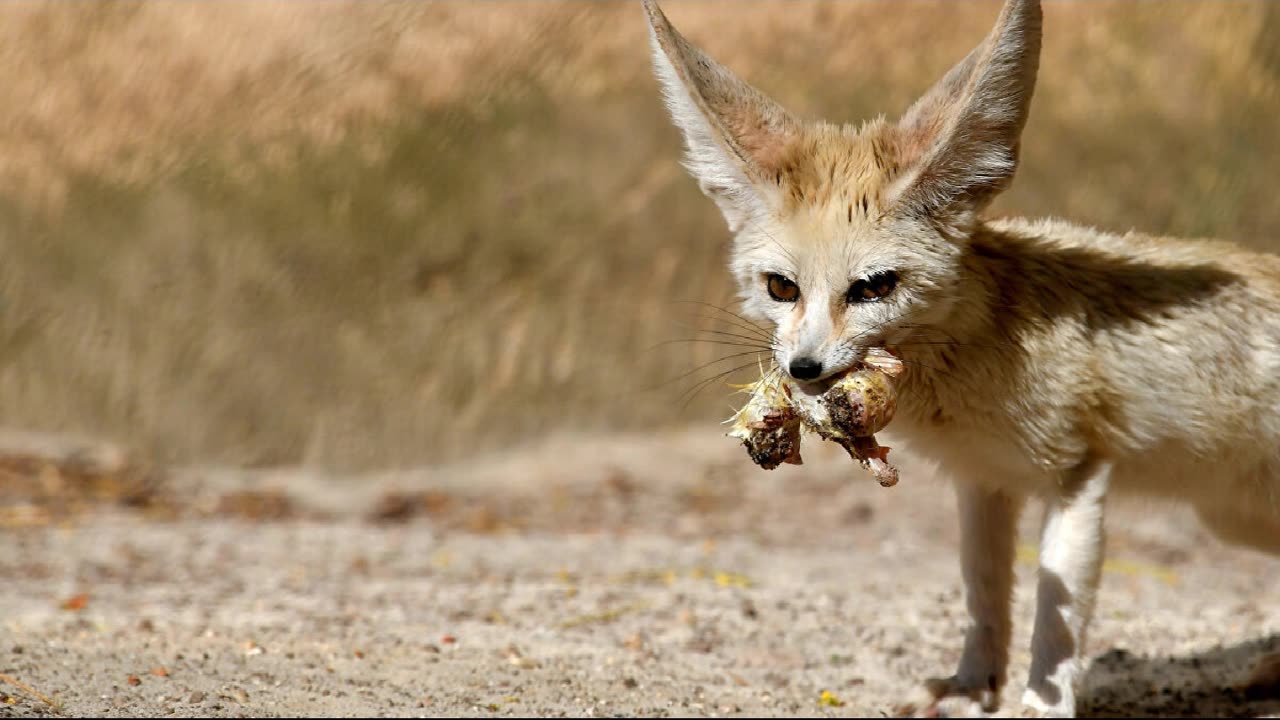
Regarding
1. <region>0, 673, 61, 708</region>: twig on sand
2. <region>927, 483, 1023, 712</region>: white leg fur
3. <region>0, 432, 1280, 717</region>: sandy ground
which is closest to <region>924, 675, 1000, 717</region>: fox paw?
<region>927, 483, 1023, 712</region>: white leg fur

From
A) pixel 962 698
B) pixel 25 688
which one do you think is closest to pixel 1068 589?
pixel 962 698

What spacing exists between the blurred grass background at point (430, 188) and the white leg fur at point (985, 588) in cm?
494

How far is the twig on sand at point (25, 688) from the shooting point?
12.3 feet

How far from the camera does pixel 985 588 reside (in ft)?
14.6

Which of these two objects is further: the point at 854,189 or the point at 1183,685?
the point at 1183,685

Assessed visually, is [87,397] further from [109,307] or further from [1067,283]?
[1067,283]

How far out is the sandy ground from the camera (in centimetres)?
441

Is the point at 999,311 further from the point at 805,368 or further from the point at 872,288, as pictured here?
the point at 805,368

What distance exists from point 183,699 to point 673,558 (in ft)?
10.8

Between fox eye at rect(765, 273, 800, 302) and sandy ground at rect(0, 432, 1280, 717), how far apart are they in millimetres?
1352

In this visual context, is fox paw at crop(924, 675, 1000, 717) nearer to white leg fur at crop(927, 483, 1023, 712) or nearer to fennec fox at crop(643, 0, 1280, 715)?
white leg fur at crop(927, 483, 1023, 712)

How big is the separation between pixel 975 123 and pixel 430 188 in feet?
20.1

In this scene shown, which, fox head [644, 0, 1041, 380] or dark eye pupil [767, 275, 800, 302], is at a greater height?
fox head [644, 0, 1041, 380]

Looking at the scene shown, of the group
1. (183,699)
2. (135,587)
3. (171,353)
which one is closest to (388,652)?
(183,699)
